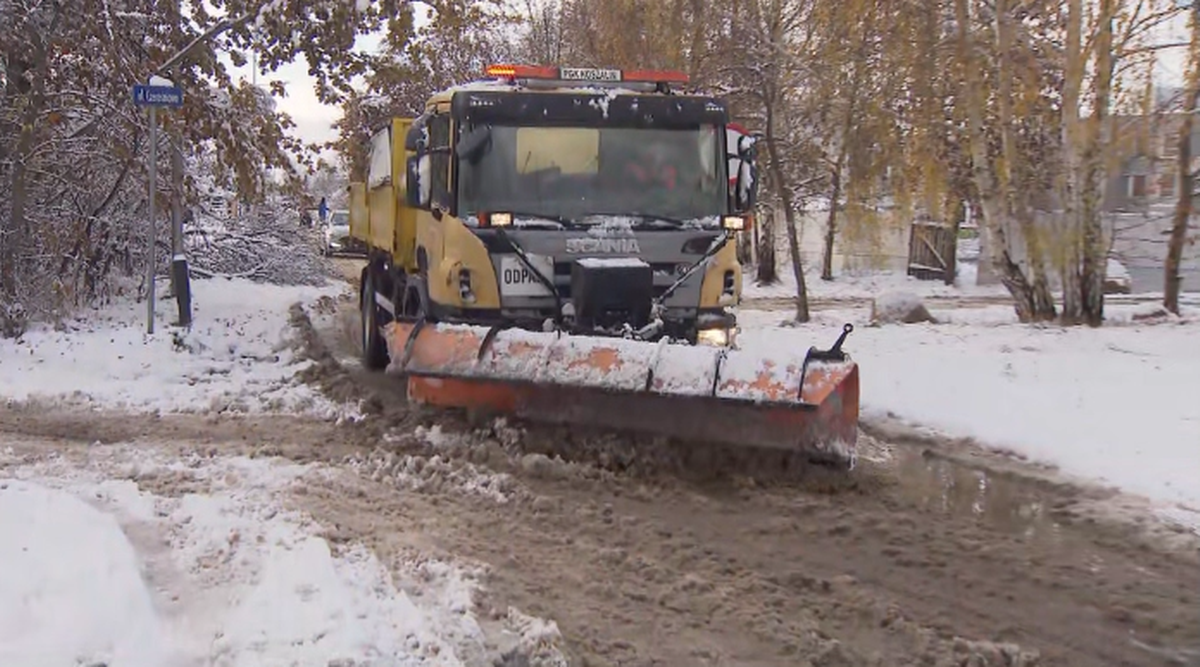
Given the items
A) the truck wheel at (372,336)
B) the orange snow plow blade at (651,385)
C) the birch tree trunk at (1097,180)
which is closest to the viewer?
the orange snow plow blade at (651,385)

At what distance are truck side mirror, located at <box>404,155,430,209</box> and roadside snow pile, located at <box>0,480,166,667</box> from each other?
13.9 ft

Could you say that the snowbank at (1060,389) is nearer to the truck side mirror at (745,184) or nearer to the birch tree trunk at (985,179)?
the birch tree trunk at (985,179)

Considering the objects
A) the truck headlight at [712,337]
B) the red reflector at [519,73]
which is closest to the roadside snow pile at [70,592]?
the truck headlight at [712,337]

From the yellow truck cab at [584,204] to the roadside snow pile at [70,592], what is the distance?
3820 mm

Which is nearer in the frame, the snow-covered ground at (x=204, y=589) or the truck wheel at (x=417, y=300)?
the snow-covered ground at (x=204, y=589)

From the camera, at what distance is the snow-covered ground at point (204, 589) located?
4055 mm

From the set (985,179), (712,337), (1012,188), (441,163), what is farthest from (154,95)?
(1012,188)

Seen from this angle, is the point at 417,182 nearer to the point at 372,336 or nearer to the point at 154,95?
the point at 372,336

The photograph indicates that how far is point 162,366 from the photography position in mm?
11180

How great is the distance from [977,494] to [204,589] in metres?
5.12

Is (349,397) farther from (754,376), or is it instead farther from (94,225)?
(94,225)

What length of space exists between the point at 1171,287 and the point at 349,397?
13.9m

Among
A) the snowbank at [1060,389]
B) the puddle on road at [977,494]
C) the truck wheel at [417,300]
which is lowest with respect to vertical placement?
the puddle on road at [977,494]

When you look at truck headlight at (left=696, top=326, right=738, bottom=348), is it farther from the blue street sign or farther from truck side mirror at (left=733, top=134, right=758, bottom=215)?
the blue street sign
